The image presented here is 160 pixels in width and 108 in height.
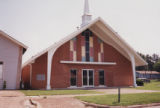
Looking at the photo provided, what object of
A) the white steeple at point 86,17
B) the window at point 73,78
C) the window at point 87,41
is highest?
the white steeple at point 86,17

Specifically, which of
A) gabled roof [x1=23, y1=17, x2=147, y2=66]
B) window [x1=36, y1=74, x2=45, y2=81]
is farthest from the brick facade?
gabled roof [x1=23, y1=17, x2=147, y2=66]

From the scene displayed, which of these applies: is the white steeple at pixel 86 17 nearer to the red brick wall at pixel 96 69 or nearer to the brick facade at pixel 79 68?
the brick facade at pixel 79 68

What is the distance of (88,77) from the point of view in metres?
20.1

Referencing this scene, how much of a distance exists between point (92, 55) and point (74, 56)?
2.39 meters

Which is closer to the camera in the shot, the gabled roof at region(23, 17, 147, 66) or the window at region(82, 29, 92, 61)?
the gabled roof at region(23, 17, 147, 66)

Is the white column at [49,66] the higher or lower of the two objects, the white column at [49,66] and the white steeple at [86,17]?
the lower

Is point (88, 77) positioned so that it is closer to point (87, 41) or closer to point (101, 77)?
point (101, 77)

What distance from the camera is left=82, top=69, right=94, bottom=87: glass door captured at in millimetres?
19859

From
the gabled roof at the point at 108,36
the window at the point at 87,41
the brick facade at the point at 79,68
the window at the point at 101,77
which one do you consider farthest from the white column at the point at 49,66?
the window at the point at 101,77

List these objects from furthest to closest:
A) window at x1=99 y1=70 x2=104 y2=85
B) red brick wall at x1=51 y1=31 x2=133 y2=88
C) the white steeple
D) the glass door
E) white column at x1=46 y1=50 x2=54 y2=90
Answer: the white steeple, window at x1=99 y1=70 x2=104 y2=85, the glass door, red brick wall at x1=51 y1=31 x2=133 y2=88, white column at x1=46 y1=50 x2=54 y2=90

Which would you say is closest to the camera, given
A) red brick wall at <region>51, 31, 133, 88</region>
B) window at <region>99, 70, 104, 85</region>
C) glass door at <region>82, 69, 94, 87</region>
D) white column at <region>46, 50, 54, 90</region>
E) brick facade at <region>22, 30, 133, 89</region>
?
white column at <region>46, 50, 54, 90</region>

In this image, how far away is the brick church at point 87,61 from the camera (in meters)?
18.4

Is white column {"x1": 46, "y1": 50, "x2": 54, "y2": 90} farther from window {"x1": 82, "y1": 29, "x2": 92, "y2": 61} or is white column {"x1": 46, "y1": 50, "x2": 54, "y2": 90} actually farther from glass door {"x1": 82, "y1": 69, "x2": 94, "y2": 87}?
window {"x1": 82, "y1": 29, "x2": 92, "y2": 61}

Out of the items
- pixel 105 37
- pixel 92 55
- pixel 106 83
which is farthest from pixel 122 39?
pixel 106 83
